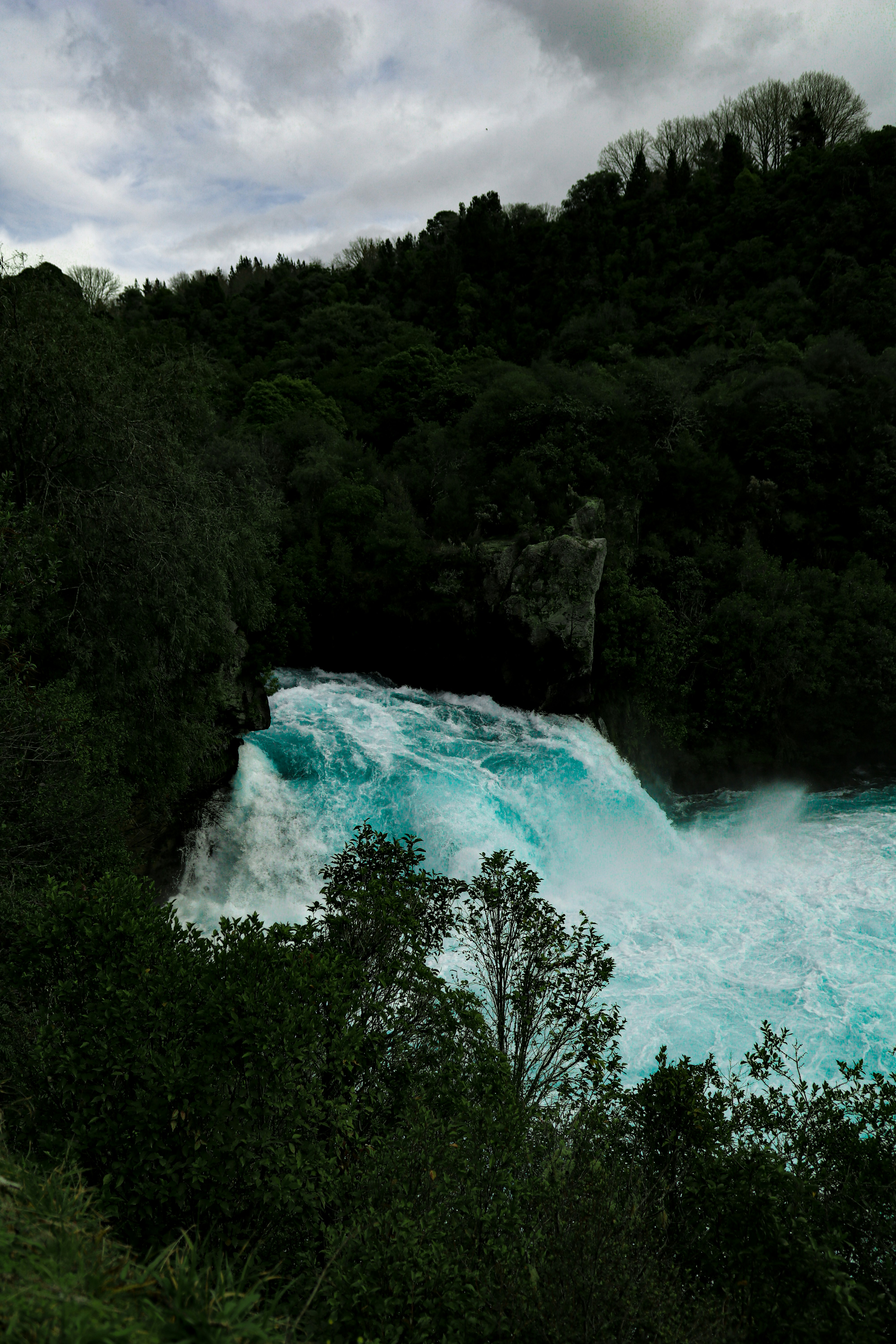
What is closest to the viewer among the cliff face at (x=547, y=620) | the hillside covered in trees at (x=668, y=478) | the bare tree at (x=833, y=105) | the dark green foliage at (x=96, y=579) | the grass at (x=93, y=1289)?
the grass at (x=93, y=1289)

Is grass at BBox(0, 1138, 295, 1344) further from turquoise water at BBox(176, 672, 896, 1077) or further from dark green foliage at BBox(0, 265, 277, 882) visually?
turquoise water at BBox(176, 672, 896, 1077)

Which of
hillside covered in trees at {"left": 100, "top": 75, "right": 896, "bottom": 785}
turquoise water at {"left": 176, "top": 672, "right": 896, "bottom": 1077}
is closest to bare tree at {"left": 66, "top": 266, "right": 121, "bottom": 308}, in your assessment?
hillside covered in trees at {"left": 100, "top": 75, "right": 896, "bottom": 785}

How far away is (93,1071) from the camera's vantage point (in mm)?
5008

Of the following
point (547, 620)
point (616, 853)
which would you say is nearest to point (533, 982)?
point (616, 853)

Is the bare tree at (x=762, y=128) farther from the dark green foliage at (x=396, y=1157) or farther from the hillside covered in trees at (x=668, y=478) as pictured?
the dark green foliage at (x=396, y=1157)

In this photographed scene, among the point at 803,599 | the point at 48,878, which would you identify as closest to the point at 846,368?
the point at 803,599

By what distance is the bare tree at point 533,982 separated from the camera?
8.57 m

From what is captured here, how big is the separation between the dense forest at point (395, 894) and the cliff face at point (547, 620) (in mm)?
517

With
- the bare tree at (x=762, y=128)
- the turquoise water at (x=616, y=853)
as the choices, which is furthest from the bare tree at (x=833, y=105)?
the turquoise water at (x=616, y=853)

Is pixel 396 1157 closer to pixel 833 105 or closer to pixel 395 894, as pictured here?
pixel 395 894

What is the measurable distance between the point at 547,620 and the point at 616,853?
8.05 metres

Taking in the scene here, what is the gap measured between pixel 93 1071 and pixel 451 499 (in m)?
25.7

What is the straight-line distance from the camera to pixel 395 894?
7332 mm

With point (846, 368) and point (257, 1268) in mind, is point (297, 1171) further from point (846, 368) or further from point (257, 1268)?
point (846, 368)
